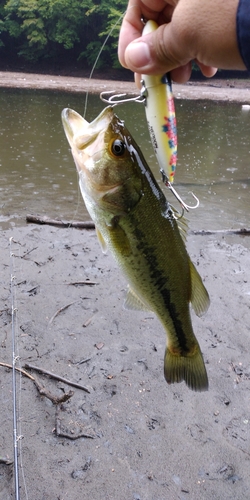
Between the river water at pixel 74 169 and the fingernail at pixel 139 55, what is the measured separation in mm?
4072

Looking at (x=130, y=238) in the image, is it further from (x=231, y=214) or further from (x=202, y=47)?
(x=231, y=214)

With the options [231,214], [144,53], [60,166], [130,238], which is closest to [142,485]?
[130,238]

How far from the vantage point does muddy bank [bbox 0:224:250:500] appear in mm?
3287

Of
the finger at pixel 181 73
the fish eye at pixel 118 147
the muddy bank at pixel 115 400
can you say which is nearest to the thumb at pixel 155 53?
the finger at pixel 181 73

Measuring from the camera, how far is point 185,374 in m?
2.16

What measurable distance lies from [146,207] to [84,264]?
14.5 ft

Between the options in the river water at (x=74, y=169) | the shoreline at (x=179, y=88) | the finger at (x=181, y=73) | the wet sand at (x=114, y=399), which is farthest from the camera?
the shoreline at (x=179, y=88)

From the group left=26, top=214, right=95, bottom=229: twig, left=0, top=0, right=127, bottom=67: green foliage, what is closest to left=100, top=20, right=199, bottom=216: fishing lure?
left=26, top=214, right=95, bottom=229: twig

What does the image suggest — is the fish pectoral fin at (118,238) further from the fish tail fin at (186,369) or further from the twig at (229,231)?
the twig at (229,231)

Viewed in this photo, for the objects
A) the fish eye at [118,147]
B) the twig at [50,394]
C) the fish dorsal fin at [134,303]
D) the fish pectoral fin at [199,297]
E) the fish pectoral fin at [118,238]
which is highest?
the fish eye at [118,147]

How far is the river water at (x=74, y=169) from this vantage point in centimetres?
876

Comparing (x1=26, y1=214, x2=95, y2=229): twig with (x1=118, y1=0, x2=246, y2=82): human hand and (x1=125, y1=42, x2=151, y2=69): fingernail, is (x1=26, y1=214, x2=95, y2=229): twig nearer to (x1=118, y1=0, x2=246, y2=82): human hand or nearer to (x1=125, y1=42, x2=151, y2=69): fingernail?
(x1=118, y1=0, x2=246, y2=82): human hand

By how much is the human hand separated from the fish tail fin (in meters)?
1.47

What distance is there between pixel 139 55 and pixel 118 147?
1.72ft
